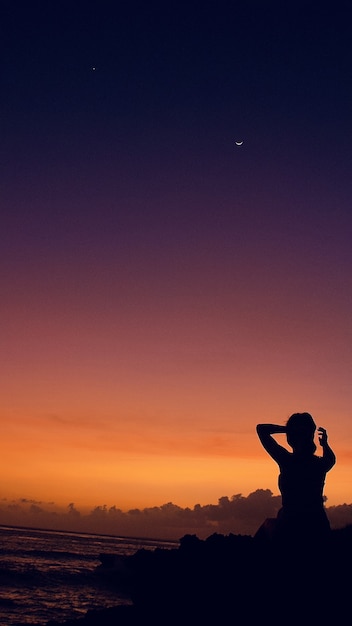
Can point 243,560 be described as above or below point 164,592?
above

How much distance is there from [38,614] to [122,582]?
20.0 meters

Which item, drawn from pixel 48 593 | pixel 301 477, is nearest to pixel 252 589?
pixel 301 477

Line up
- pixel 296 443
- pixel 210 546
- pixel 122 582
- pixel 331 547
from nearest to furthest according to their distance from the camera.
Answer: pixel 296 443, pixel 331 547, pixel 210 546, pixel 122 582

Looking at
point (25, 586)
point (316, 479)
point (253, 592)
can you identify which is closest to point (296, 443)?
point (316, 479)

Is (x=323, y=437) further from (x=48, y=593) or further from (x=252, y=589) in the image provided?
(x=48, y=593)

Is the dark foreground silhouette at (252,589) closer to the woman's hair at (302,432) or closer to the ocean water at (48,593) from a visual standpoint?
the woman's hair at (302,432)

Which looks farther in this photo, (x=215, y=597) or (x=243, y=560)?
(x=243, y=560)

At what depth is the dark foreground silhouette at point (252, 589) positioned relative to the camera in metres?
6.14

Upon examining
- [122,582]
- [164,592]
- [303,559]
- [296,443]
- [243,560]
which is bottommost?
[122,582]

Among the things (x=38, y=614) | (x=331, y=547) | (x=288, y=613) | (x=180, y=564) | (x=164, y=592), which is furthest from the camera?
(x=38, y=614)

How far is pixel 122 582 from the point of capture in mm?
41531

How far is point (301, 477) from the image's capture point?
557 centimetres

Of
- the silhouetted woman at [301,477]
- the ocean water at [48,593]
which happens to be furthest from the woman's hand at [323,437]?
the ocean water at [48,593]

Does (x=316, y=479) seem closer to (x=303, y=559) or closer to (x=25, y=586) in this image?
(x=303, y=559)
